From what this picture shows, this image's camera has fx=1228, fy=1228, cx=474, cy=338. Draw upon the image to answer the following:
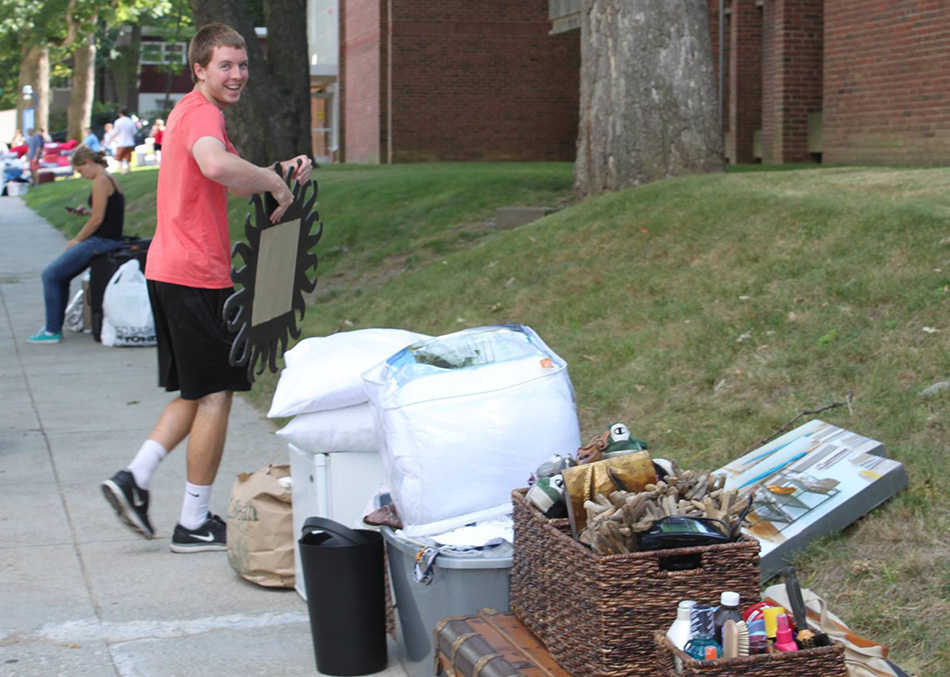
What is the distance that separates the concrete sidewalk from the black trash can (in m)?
0.14

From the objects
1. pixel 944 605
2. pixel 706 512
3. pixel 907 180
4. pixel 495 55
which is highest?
pixel 495 55

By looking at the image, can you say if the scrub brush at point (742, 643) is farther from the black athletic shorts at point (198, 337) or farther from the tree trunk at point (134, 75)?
the tree trunk at point (134, 75)

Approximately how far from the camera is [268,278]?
4.75 meters

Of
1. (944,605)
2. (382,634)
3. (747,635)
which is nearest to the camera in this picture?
(747,635)

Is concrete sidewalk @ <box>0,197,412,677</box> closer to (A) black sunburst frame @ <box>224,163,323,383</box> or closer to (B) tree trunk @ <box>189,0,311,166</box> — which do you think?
(A) black sunburst frame @ <box>224,163,323,383</box>

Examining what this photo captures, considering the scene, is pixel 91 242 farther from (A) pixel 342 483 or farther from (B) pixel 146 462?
(A) pixel 342 483

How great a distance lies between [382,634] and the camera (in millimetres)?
4016

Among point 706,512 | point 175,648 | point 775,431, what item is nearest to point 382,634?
point 175,648

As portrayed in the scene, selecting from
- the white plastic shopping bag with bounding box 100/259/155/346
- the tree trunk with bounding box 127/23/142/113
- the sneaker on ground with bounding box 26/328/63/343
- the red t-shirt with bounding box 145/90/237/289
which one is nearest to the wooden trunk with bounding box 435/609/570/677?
the red t-shirt with bounding box 145/90/237/289

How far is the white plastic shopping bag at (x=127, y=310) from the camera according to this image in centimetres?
1073

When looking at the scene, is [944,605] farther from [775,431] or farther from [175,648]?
[175,648]

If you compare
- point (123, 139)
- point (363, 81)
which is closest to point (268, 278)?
point (363, 81)

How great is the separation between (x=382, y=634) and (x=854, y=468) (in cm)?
178

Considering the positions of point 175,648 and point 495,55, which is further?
point 495,55
